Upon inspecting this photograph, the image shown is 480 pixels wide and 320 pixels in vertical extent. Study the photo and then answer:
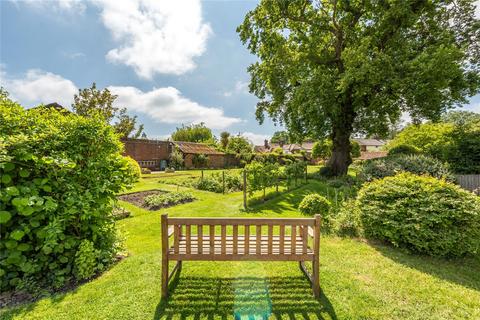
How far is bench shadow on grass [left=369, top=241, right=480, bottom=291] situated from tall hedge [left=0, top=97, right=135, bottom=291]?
5.41 meters

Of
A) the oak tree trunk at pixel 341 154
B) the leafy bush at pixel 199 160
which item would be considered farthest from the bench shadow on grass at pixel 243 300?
the leafy bush at pixel 199 160

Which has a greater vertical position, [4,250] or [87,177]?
[87,177]

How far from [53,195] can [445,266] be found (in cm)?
670

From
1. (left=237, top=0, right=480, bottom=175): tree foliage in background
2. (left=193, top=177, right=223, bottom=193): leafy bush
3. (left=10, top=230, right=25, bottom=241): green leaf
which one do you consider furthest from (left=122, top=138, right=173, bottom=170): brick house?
(left=10, top=230, right=25, bottom=241): green leaf

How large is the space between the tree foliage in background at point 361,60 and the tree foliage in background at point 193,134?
121 feet

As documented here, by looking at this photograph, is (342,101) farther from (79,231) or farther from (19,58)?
(19,58)

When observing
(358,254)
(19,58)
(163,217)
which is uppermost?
(19,58)

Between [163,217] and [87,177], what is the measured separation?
172 centimetres

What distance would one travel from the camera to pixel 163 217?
2.81m

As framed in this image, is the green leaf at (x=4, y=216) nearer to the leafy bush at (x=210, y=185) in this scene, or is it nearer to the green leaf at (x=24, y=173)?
the green leaf at (x=24, y=173)

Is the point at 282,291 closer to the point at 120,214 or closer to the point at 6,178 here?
the point at 6,178

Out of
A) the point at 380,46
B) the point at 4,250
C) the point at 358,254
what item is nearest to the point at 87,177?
the point at 4,250

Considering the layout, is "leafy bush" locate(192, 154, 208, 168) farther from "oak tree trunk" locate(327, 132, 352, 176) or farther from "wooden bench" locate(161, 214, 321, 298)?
"wooden bench" locate(161, 214, 321, 298)

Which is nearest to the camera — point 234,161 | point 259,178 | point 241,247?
point 241,247
